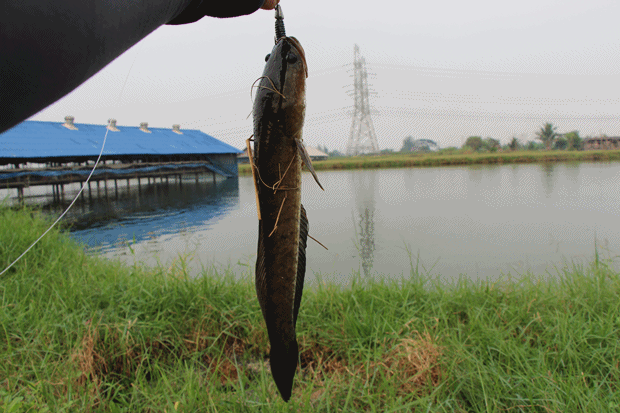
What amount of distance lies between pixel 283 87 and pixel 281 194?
273 mm

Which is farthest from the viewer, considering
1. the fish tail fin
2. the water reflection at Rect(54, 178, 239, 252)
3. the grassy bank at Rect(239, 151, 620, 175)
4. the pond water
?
the grassy bank at Rect(239, 151, 620, 175)

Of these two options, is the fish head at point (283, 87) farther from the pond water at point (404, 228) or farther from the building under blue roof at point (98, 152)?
the building under blue roof at point (98, 152)

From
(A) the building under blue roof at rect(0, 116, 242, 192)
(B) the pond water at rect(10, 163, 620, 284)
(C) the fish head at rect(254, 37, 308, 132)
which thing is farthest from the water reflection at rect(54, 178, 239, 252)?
(C) the fish head at rect(254, 37, 308, 132)

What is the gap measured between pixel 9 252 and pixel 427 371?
4.80 metres

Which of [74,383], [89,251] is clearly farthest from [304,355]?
[89,251]

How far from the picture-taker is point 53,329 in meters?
2.76

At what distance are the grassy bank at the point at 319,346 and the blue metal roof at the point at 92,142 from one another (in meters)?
6.19

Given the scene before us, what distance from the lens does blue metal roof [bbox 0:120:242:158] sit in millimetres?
12391

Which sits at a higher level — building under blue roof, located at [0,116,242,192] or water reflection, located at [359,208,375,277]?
building under blue roof, located at [0,116,242,192]

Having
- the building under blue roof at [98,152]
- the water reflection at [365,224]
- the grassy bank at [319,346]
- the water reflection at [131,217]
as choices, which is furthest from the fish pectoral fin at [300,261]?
the building under blue roof at [98,152]

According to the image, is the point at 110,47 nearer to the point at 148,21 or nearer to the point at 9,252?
the point at 148,21

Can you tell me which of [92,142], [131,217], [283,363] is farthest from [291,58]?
[92,142]

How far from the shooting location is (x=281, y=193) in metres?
0.94

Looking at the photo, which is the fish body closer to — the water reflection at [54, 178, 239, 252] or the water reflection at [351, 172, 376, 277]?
the water reflection at [351, 172, 376, 277]
